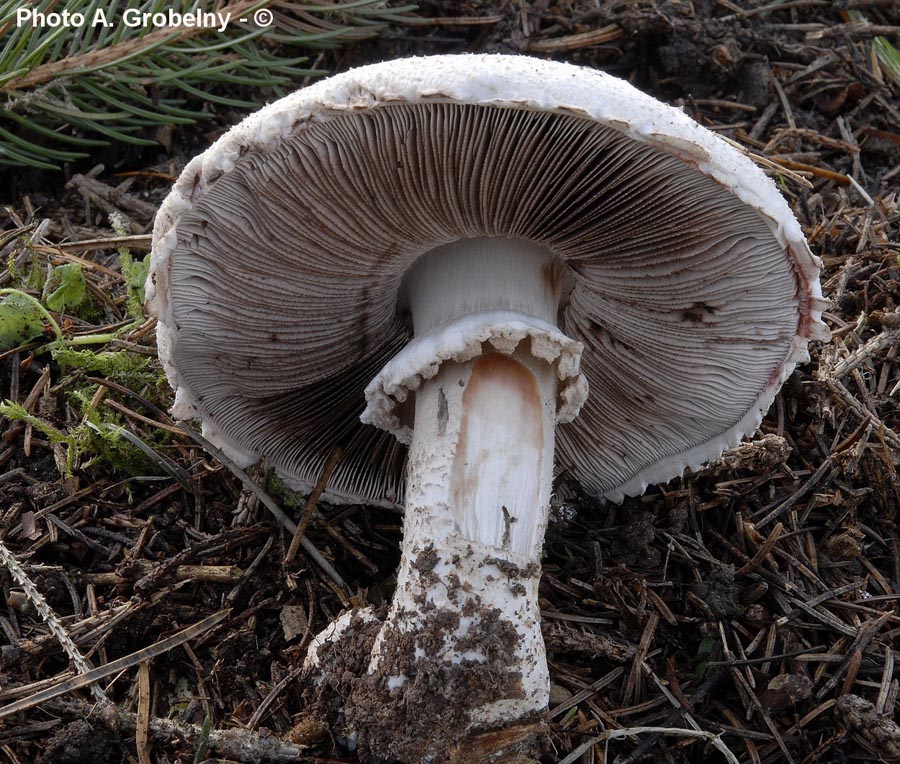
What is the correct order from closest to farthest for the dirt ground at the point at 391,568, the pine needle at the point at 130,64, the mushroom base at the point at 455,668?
the mushroom base at the point at 455,668 → the dirt ground at the point at 391,568 → the pine needle at the point at 130,64

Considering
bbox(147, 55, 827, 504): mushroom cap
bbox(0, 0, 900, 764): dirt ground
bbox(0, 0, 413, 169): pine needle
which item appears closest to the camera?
bbox(147, 55, 827, 504): mushroom cap

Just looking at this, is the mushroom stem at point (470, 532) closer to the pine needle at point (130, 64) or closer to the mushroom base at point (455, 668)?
the mushroom base at point (455, 668)

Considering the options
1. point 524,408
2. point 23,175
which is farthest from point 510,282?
point 23,175

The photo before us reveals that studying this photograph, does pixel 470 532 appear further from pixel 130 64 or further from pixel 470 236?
pixel 130 64

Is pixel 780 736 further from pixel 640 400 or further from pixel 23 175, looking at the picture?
pixel 23 175

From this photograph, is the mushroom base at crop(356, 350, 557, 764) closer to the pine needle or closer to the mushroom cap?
the mushroom cap

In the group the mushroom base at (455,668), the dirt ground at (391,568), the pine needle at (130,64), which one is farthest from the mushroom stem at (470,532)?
the pine needle at (130,64)

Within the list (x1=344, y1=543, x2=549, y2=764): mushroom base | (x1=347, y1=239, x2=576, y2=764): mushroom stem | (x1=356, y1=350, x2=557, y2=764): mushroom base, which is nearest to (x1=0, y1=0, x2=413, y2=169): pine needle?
(x1=347, y1=239, x2=576, y2=764): mushroom stem
